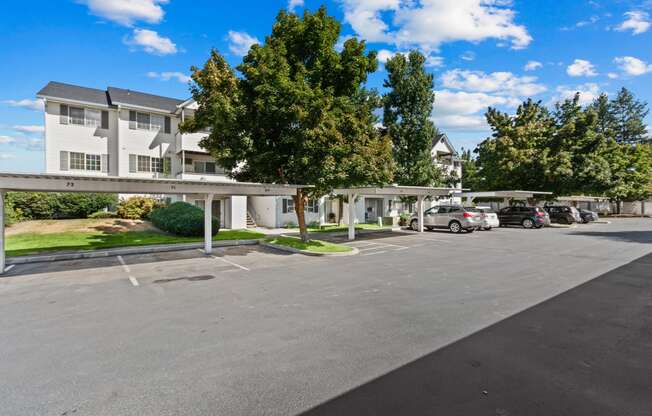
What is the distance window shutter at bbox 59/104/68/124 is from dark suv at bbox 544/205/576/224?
36965 millimetres

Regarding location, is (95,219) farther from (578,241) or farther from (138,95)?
(578,241)

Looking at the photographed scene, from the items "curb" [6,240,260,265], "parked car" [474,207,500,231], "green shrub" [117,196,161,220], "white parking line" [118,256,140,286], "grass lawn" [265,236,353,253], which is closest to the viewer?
"white parking line" [118,256,140,286]

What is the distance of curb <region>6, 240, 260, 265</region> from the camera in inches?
463

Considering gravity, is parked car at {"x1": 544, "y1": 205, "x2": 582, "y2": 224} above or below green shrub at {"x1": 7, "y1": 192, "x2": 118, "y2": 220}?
below

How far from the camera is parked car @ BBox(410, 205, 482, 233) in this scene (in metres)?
21.0

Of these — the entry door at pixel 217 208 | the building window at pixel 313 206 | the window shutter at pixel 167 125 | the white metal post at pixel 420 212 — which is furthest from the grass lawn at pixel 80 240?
the white metal post at pixel 420 212

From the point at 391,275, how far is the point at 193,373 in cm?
626

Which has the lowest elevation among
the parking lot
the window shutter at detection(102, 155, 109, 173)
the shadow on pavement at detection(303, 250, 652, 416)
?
the parking lot

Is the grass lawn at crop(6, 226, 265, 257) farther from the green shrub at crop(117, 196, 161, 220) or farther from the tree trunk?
the tree trunk

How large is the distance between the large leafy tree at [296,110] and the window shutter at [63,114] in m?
13.8

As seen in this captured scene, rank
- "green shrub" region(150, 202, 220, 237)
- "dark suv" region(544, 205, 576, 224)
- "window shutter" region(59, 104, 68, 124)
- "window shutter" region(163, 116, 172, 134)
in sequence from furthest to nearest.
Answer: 1. "dark suv" region(544, 205, 576, 224)
2. "window shutter" region(163, 116, 172, 134)
3. "window shutter" region(59, 104, 68, 124)
4. "green shrub" region(150, 202, 220, 237)

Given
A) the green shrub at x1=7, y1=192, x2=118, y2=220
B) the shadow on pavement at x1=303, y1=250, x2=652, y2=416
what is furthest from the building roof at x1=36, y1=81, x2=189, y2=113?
the shadow on pavement at x1=303, y1=250, x2=652, y2=416

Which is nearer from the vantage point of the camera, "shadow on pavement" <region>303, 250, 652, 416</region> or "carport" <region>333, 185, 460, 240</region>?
"shadow on pavement" <region>303, 250, 652, 416</region>

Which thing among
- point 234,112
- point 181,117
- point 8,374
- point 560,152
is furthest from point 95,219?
point 560,152
